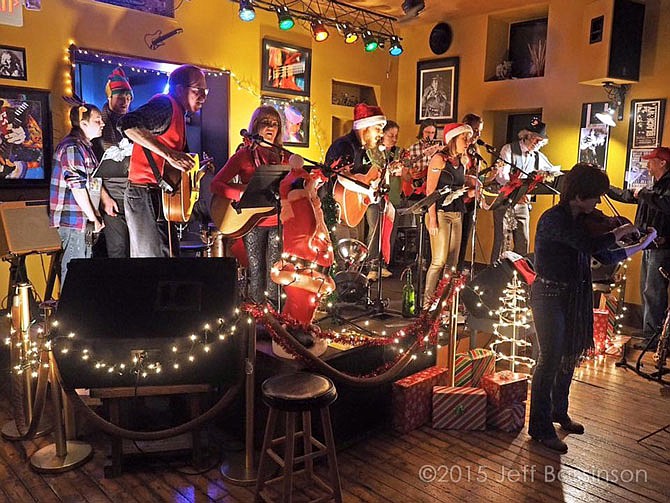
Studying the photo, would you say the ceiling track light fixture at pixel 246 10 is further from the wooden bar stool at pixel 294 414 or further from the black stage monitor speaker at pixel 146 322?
the wooden bar stool at pixel 294 414

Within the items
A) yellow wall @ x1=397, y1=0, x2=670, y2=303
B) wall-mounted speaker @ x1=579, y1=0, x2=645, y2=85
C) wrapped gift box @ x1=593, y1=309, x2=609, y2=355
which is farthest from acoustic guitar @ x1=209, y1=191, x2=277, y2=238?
yellow wall @ x1=397, y1=0, x2=670, y2=303

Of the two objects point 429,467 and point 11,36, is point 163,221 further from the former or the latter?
point 11,36

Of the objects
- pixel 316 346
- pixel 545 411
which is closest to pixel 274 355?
pixel 316 346

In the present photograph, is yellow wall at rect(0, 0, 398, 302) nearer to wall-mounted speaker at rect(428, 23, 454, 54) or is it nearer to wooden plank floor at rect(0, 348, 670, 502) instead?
wall-mounted speaker at rect(428, 23, 454, 54)

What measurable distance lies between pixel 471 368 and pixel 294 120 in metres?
4.51

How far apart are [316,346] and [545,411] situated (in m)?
1.34

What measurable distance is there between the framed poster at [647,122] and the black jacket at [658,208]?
1250 mm

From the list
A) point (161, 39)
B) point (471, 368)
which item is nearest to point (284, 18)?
point (161, 39)

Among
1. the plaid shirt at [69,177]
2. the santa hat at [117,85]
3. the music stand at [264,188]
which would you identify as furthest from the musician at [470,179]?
the plaid shirt at [69,177]

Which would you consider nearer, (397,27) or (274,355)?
(274,355)

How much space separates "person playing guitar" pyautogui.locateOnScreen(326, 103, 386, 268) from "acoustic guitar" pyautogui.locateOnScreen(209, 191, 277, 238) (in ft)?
1.86

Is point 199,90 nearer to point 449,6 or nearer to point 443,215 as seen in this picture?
point 443,215

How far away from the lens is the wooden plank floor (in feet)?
9.50

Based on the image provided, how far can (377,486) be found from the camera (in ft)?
9.85
